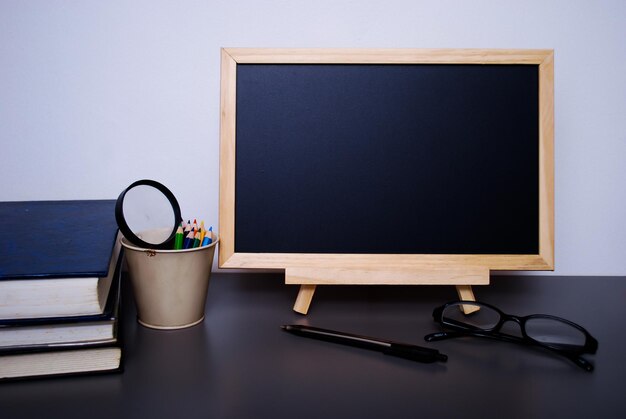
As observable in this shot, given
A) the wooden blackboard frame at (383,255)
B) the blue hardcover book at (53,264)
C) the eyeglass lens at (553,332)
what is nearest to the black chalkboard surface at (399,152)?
the wooden blackboard frame at (383,255)

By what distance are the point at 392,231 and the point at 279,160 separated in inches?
8.3

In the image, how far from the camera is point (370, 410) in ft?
1.33

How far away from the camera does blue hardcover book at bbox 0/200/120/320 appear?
1.53ft

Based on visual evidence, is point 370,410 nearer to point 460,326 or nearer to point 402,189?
point 460,326

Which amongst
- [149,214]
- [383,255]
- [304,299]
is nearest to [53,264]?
[149,214]

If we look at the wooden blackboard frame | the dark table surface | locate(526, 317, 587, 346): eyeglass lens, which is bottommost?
the dark table surface

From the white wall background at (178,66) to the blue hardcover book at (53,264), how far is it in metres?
0.19

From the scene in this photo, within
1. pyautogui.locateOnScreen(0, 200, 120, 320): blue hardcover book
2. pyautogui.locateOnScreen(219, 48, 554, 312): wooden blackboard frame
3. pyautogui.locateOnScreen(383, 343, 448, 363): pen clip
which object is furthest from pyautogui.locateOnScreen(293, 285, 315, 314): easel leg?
pyautogui.locateOnScreen(0, 200, 120, 320): blue hardcover book

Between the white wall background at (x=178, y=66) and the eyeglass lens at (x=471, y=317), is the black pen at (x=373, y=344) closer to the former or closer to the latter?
the eyeglass lens at (x=471, y=317)

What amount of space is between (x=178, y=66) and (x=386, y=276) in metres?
0.56

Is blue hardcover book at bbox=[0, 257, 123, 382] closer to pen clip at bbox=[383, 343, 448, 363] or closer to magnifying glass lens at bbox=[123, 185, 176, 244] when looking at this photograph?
magnifying glass lens at bbox=[123, 185, 176, 244]

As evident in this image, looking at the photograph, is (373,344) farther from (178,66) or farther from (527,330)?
(178,66)

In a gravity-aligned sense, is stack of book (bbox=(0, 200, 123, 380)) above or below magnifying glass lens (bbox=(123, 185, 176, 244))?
below

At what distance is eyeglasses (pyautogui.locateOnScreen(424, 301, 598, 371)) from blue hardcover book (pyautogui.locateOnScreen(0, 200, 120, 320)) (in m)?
0.43
